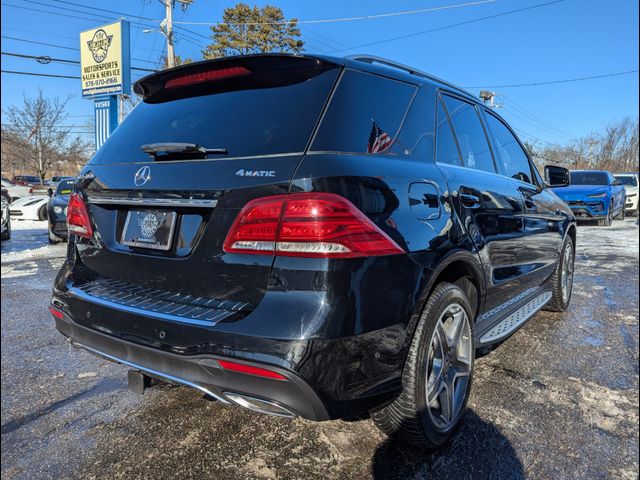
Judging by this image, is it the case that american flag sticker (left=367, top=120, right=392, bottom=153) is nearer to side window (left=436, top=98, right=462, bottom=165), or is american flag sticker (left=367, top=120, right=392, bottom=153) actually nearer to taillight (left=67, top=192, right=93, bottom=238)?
side window (left=436, top=98, right=462, bottom=165)

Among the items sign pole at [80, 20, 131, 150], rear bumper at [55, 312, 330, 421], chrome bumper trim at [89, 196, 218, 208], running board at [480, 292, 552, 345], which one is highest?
sign pole at [80, 20, 131, 150]

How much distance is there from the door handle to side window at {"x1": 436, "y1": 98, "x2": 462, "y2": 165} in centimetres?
21

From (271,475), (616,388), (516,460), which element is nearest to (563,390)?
(616,388)

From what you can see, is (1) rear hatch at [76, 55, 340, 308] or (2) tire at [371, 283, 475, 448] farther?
(2) tire at [371, 283, 475, 448]

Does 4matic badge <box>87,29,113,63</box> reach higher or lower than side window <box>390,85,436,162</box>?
higher

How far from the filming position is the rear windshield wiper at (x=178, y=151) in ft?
6.56

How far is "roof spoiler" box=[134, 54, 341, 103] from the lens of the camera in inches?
81.5

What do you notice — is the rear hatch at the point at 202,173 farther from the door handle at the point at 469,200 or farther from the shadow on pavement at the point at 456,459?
the shadow on pavement at the point at 456,459

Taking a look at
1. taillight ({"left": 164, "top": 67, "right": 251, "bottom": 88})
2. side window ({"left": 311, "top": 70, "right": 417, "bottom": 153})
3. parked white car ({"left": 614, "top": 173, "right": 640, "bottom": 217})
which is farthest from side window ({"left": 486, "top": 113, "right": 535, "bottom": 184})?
parked white car ({"left": 614, "top": 173, "right": 640, "bottom": 217})

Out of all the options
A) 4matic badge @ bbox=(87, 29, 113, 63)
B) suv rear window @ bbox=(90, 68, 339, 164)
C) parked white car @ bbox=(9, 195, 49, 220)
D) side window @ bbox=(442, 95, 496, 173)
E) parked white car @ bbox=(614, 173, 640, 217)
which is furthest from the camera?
parked white car @ bbox=(614, 173, 640, 217)

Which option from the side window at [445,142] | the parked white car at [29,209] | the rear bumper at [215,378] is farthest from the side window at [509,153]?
the parked white car at [29,209]

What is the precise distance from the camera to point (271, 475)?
6.82 ft

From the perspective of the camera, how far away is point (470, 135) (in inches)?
122

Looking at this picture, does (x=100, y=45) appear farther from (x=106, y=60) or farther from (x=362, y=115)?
(x=362, y=115)
